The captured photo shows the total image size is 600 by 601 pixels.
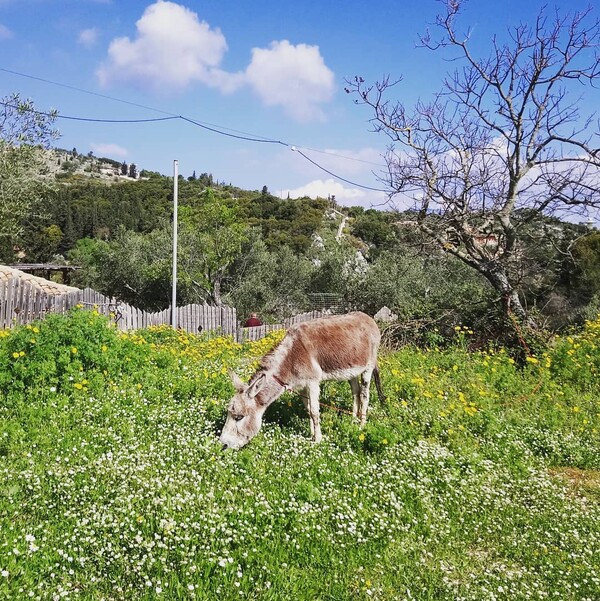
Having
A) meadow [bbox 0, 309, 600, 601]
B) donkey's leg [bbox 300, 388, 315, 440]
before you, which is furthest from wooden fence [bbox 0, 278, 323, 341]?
donkey's leg [bbox 300, 388, 315, 440]

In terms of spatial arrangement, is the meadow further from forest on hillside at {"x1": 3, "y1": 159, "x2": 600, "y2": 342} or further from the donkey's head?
forest on hillside at {"x1": 3, "y1": 159, "x2": 600, "y2": 342}

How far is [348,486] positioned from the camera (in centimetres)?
553

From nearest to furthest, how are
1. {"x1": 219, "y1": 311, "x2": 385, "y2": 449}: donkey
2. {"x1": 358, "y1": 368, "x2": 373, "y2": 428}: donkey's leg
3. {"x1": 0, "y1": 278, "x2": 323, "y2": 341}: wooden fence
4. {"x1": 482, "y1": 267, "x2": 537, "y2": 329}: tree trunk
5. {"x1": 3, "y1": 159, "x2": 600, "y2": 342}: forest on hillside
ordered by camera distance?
{"x1": 219, "y1": 311, "x2": 385, "y2": 449}: donkey → {"x1": 358, "y1": 368, "x2": 373, "y2": 428}: donkey's leg → {"x1": 482, "y1": 267, "x2": 537, "y2": 329}: tree trunk → {"x1": 3, "y1": 159, "x2": 600, "y2": 342}: forest on hillside → {"x1": 0, "y1": 278, "x2": 323, "y2": 341}: wooden fence

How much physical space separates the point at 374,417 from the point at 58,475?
4776 mm

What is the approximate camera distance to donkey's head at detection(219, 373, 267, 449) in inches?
241

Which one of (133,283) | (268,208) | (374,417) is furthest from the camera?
(268,208)

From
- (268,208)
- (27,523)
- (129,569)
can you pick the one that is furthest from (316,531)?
(268,208)

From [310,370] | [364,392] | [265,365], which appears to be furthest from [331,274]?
[265,365]

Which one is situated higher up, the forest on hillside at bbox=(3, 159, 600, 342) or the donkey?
the forest on hillside at bbox=(3, 159, 600, 342)

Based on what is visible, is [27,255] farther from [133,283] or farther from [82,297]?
[82,297]

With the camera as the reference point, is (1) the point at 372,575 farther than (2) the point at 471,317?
No

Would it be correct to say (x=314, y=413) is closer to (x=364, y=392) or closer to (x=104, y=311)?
(x=364, y=392)

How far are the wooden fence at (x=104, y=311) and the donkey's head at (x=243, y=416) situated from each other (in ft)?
30.0

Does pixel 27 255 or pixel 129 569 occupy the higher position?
pixel 27 255
